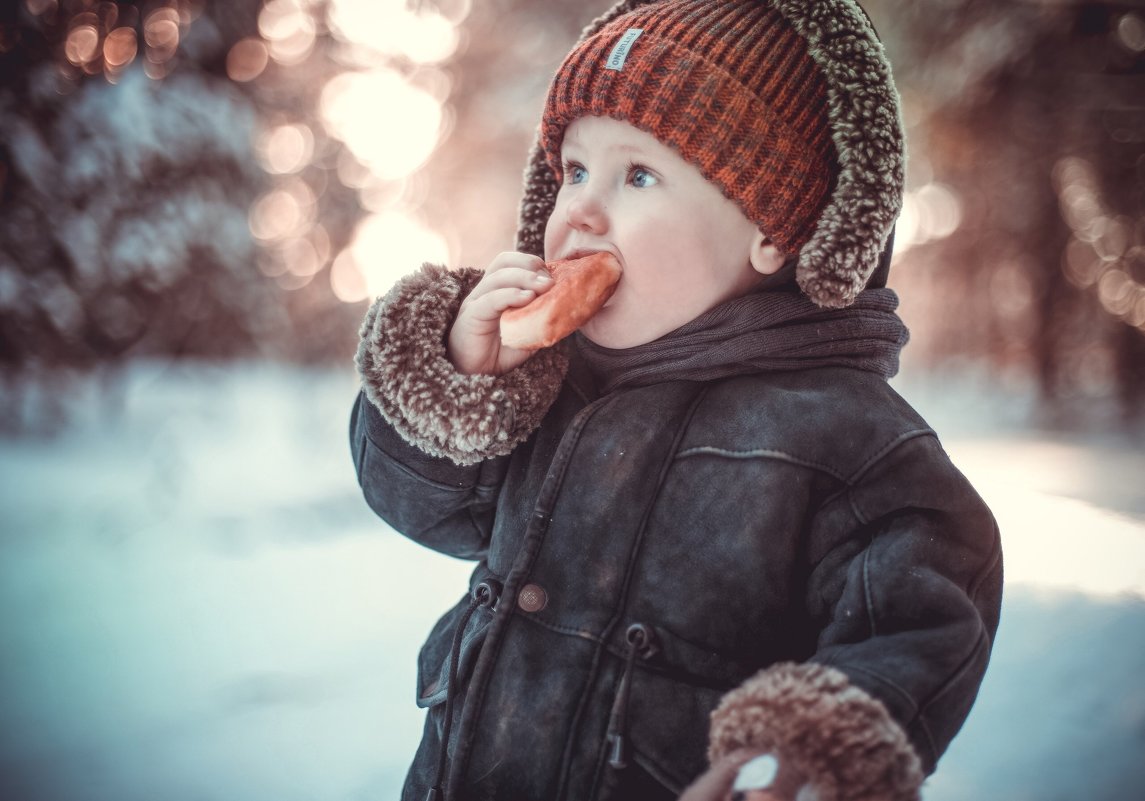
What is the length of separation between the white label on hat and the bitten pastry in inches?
12.0

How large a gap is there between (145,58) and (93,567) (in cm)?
230

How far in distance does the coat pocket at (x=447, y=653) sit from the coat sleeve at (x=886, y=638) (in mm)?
424

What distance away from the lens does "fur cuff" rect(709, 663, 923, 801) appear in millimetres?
848

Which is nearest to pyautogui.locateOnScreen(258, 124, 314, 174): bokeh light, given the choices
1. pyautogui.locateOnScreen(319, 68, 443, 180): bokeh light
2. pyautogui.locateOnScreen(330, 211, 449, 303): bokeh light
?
pyautogui.locateOnScreen(319, 68, 443, 180): bokeh light

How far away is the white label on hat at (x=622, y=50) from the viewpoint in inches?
49.1

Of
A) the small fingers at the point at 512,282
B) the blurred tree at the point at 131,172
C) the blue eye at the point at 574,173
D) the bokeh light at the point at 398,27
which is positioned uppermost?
the bokeh light at the point at 398,27

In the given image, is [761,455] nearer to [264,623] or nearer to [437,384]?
[437,384]

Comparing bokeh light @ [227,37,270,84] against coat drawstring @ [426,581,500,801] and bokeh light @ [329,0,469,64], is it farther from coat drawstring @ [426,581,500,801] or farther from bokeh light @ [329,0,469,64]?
coat drawstring @ [426,581,500,801]

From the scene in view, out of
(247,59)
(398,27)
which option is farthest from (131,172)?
(398,27)

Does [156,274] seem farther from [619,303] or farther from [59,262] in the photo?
[619,303]

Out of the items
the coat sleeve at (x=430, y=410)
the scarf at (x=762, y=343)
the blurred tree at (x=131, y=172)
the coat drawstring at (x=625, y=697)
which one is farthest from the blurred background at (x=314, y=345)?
the scarf at (x=762, y=343)

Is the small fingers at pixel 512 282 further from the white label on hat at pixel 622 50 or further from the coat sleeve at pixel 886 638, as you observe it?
the coat sleeve at pixel 886 638

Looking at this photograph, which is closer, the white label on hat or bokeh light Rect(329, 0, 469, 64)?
the white label on hat

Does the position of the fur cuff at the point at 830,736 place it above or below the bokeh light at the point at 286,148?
below
